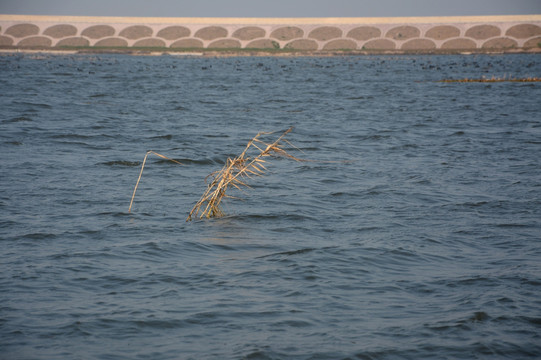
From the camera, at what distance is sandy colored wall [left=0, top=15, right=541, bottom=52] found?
535ft

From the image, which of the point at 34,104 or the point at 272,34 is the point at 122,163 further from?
the point at 272,34

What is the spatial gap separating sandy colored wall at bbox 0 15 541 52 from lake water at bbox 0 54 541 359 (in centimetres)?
14437

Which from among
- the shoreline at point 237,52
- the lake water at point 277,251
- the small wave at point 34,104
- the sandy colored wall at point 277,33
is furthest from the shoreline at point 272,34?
the lake water at point 277,251

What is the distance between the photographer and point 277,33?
177 m

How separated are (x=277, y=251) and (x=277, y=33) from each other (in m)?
170

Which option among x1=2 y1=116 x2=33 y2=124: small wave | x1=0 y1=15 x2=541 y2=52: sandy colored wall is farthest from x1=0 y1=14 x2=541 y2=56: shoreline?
x1=2 y1=116 x2=33 y2=124: small wave


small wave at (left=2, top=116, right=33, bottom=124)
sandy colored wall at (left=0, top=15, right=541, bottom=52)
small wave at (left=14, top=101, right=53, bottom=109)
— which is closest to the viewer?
small wave at (left=2, top=116, right=33, bottom=124)

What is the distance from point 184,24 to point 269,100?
14841cm

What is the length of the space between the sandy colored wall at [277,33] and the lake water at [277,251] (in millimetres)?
144365

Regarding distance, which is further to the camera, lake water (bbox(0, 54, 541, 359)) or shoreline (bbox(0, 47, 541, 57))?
shoreline (bbox(0, 47, 541, 57))

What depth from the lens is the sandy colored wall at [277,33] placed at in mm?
163125

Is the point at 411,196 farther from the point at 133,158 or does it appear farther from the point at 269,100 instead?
the point at 269,100

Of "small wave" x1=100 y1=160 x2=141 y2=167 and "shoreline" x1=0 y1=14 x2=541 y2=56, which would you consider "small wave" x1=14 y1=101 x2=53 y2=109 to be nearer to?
"small wave" x1=100 y1=160 x2=141 y2=167

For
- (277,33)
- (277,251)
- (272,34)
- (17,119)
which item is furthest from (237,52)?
(277,251)
